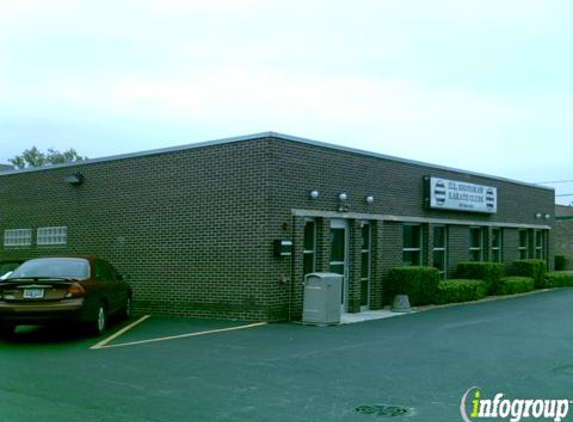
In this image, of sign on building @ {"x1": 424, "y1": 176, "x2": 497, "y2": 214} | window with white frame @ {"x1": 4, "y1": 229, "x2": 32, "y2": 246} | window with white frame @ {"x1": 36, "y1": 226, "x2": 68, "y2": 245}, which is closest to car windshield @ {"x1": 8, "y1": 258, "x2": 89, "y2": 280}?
window with white frame @ {"x1": 36, "y1": 226, "x2": 68, "y2": 245}

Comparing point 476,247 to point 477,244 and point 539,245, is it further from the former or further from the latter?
point 539,245

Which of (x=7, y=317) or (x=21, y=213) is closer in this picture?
(x=7, y=317)

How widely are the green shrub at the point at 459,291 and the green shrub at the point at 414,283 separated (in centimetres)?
34

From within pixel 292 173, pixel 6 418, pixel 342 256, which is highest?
pixel 292 173

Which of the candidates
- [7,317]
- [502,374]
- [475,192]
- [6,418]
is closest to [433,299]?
[475,192]

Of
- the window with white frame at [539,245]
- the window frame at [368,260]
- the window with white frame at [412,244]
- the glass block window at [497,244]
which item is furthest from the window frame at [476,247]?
the window frame at [368,260]

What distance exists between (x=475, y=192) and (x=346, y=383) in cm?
1599

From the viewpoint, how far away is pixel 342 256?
57.2ft

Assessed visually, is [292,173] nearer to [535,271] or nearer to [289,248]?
[289,248]

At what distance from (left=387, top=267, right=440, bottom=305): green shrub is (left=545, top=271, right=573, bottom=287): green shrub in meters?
9.57

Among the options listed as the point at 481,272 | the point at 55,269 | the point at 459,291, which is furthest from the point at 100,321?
the point at 481,272

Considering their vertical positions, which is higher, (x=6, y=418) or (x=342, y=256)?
(x=342, y=256)

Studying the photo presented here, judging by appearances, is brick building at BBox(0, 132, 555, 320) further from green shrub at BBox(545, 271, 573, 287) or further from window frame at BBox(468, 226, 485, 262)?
green shrub at BBox(545, 271, 573, 287)

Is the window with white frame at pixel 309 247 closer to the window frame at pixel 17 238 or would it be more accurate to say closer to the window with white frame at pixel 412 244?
the window with white frame at pixel 412 244
